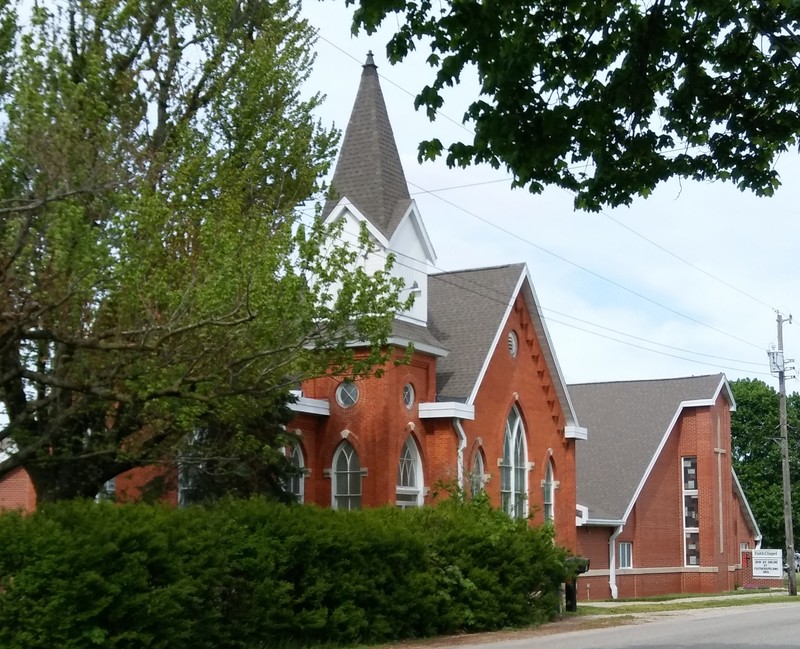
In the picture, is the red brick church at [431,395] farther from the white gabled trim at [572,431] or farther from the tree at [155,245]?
the tree at [155,245]

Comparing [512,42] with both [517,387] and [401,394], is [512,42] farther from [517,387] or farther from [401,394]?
[517,387]

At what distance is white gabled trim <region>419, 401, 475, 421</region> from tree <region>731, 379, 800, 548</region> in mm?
47835

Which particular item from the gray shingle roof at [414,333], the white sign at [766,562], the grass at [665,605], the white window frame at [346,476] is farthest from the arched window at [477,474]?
the white sign at [766,562]

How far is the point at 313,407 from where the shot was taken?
100.0ft

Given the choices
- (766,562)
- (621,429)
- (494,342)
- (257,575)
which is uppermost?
(494,342)

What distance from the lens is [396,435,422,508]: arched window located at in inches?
1223

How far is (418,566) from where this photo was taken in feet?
72.0

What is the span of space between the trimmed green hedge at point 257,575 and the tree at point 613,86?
745 centimetres

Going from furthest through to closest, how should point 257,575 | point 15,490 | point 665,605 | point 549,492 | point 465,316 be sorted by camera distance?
point 549,492 → point 465,316 → point 665,605 → point 15,490 → point 257,575

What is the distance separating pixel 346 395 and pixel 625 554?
19.5m

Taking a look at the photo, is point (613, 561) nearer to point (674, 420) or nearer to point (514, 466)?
point (674, 420)

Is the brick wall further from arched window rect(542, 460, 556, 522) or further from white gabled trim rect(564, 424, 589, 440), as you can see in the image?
white gabled trim rect(564, 424, 589, 440)

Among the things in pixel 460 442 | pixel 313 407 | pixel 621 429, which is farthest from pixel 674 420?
pixel 313 407

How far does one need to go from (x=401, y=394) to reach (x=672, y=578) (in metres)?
22.7
